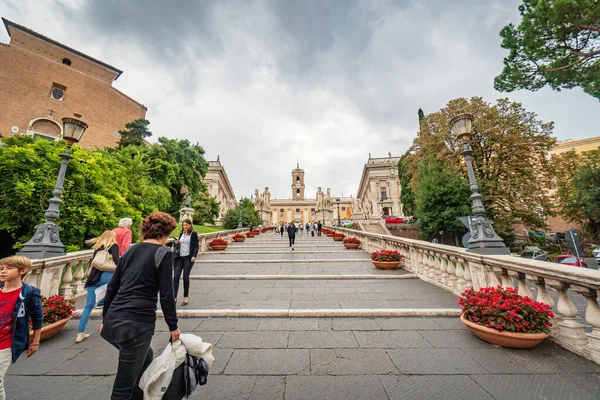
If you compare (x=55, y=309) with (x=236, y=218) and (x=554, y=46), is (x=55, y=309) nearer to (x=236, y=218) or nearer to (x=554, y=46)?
(x=554, y=46)

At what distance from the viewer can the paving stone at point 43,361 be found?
101 inches

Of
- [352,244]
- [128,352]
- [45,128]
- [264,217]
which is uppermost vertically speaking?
[45,128]

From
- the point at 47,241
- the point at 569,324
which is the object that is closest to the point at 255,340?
the point at 569,324

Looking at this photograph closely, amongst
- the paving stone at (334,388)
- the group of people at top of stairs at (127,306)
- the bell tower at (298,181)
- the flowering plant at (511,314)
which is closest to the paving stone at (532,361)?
the flowering plant at (511,314)

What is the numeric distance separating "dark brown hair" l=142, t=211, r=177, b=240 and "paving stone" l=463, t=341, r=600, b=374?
3.77 metres

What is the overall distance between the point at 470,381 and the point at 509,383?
365 mm

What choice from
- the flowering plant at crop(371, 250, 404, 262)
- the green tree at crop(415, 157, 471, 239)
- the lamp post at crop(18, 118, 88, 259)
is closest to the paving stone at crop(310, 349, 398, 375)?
the flowering plant at crop(371, 250, 404, 262)

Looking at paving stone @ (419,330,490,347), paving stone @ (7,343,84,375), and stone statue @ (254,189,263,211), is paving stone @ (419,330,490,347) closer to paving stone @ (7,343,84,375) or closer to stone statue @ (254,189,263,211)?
paving stone @ (7,343,84,375)

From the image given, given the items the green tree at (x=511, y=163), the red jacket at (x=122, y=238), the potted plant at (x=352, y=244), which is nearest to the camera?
the red jacket at (x=122, y=238)

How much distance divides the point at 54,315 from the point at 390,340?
5.02 metres

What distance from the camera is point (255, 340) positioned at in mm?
3229

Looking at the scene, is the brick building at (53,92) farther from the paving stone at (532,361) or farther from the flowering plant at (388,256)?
the paving stone at (532,361)

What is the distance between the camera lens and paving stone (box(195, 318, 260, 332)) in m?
3.63

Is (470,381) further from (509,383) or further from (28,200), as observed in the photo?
(28,200)
